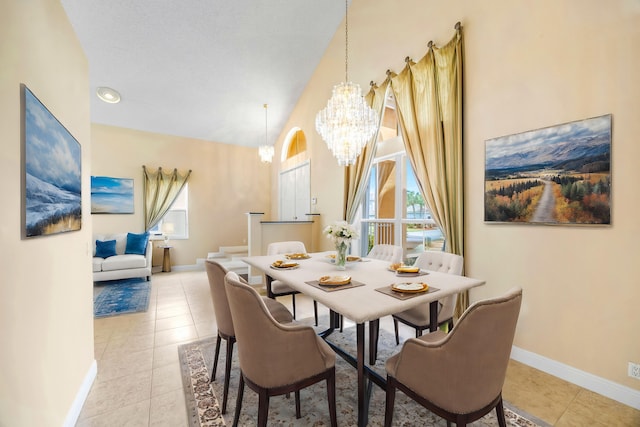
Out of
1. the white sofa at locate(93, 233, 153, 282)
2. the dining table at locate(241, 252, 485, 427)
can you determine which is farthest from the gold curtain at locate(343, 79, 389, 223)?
the white sofa at locate(93, 233, 153, 282)

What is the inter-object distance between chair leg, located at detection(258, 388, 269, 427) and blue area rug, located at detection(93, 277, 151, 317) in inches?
123

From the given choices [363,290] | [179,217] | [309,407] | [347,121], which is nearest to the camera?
[363,290]

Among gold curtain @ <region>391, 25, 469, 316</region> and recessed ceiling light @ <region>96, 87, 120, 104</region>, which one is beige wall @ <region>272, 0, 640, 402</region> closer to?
gold curtain @ <region>391, 25, 469, 316</region>

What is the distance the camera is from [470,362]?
1.13m

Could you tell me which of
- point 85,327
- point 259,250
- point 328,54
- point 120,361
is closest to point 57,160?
point 85,327

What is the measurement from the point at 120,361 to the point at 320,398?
1.83 m

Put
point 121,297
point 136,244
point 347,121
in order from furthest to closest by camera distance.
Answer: point 136,244 → point 121,297 → point 347,121

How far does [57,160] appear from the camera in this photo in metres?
1.46

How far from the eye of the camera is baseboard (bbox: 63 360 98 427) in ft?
5.20

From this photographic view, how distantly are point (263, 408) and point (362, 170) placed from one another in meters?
3.15

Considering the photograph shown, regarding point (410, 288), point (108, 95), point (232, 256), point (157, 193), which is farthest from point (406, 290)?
point (157, 193)

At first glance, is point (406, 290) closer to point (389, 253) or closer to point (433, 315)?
point (433, 315)

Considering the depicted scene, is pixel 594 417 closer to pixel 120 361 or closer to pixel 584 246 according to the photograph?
pixel 584 246

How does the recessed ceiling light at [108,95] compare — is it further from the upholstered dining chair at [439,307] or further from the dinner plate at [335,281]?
the upholstered dining chair at [439,307]
